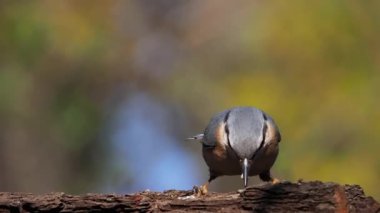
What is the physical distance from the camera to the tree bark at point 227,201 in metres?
4.40

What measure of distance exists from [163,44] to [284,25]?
2867mm

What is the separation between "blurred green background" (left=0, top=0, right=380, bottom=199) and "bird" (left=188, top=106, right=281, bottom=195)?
3.53 metres

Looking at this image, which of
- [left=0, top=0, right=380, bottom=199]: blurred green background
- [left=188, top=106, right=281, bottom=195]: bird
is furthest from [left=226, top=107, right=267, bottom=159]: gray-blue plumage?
[left=0, top=0, right=380, bottom=199]: blurred green background

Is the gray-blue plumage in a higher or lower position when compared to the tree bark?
higher

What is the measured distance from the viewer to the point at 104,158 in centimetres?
1273

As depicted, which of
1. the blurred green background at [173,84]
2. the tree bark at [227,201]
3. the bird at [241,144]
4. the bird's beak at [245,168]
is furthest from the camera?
the blurred green background at [173,84]

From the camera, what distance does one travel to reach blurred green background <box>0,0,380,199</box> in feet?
33.3

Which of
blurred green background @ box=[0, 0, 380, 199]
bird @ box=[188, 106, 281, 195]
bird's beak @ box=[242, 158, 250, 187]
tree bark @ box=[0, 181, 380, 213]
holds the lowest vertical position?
tree bark @ box=[0, 181, 380, 213]

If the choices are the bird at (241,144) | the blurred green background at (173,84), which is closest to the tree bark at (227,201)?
the bird at (241,144)

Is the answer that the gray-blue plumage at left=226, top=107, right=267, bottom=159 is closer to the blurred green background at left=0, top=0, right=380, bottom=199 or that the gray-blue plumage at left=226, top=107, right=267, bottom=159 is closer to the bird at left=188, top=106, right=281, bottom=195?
A: the bird at left=188, top=106, right=281, bottom=195

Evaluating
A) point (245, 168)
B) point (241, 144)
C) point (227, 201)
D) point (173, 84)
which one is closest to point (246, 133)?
point (241, 144)

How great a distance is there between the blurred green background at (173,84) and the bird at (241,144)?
3.53 metres

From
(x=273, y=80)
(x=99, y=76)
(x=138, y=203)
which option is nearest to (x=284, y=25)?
(x=273, y=80)

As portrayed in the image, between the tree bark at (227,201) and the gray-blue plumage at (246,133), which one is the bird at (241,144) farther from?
the tree bark at (227,201)
